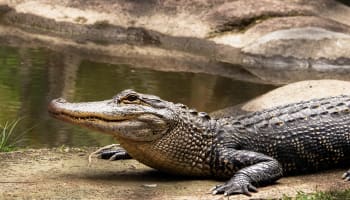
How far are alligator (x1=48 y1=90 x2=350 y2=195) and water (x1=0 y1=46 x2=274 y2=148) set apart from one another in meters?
2.63

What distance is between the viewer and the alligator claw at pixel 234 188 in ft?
16.4

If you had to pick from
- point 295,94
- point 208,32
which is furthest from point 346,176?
point 208,32

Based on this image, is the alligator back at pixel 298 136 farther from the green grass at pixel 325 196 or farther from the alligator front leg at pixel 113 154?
the alligator front leg at pixel 113 154

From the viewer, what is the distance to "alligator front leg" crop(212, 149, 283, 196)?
505 cm

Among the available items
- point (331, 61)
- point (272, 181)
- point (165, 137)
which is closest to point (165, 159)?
point (165, 137)

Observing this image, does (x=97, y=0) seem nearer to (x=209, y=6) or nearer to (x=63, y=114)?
(x=209, y=6)

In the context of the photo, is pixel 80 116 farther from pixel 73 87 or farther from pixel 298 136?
pixel 73 87

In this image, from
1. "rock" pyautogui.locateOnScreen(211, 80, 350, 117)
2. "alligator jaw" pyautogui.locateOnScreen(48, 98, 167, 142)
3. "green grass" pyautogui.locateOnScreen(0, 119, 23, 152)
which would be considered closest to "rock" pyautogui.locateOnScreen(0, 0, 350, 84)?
"rock" pyautogui.locateOnScreen(211, 80, 350, 117)

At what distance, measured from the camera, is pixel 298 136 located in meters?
5.65

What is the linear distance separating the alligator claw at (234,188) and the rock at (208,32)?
7.75 m

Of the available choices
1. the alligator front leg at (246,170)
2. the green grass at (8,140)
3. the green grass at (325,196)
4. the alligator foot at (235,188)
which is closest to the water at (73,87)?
the green grass at (8,140)

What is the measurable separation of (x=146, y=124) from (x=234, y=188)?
0.77 m

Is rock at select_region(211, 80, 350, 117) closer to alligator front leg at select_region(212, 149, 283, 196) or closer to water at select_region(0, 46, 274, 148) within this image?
water at select_region(0, 46, 274, 148)

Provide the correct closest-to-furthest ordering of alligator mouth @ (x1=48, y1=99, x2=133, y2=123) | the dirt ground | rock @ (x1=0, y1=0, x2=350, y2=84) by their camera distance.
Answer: the dirt ground, alligator mouth @ (x1=48, y1=99, x2=133, y2=123), rock @ (x1=0, y1=0, x2=350, y2=84)
